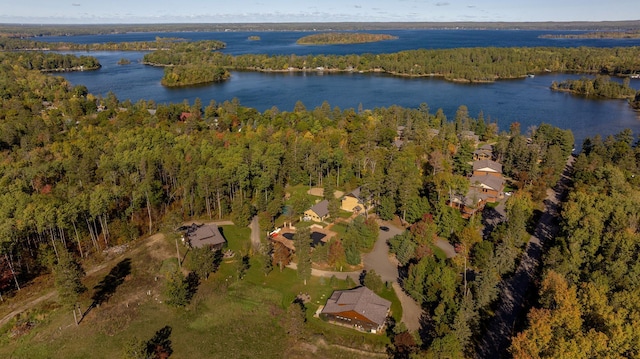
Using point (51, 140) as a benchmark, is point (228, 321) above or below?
below

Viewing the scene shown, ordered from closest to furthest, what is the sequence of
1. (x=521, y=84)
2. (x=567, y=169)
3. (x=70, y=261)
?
(x=70, y=261) → (x=567, y=169) → (x=521, y=84)

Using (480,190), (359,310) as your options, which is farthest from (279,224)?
(480,190)

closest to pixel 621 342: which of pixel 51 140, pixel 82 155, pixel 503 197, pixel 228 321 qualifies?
pixel 228 321

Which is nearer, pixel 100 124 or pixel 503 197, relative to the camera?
pixel 503 197

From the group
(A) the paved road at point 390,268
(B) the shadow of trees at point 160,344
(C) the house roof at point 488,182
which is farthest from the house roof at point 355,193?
(B) the shadow of trees at point 160,344

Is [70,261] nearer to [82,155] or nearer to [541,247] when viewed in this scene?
[82,155]

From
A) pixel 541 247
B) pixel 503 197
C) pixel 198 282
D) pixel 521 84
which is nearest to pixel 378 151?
pixel 503 197

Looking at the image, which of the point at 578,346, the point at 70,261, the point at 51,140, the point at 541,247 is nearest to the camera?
the point at 578,346

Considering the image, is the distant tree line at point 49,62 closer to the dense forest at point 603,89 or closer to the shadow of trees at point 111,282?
the shadow of trees at point 111,282

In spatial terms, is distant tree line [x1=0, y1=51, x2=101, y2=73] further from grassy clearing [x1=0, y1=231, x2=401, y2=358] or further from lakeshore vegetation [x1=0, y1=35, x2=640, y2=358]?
grassy clearing [x1=0, y1=231, x2=401, y2=358]
